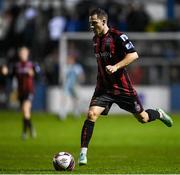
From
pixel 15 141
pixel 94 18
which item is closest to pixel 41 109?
pixel 15 141

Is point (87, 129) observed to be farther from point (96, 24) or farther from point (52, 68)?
point (52, 68)

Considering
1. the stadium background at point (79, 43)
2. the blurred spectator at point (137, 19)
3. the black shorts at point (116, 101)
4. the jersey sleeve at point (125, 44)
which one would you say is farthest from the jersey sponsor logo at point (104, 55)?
the blurred spectator at point (137, 19)

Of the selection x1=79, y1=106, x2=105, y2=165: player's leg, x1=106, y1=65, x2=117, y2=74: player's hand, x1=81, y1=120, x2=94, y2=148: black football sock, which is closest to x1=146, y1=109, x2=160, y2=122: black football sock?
x1=79, y1=106, x2=105, y2=165: player's leg

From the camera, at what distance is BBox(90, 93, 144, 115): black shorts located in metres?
13.8

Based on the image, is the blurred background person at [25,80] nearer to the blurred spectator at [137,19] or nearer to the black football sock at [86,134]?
the black football sock at [86,134]

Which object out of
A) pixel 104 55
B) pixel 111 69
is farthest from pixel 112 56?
pixel 111 69

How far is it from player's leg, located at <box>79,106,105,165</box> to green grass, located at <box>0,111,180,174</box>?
225 millimetres

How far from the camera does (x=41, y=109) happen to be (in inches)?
1209

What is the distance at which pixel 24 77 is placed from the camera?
2175 cm

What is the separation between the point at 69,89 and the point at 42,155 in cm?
1287

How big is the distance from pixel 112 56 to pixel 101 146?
525 centimetres

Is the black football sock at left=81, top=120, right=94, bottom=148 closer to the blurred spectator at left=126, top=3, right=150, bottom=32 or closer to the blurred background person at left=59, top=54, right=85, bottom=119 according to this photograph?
the blurred background person at left=59, top=54, right=85, bottom=119

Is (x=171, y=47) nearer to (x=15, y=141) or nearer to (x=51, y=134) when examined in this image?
(x=51, y=134)

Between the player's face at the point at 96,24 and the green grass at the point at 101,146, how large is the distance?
7.25 feet
